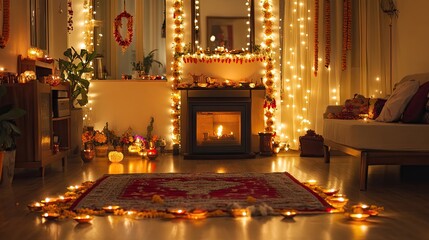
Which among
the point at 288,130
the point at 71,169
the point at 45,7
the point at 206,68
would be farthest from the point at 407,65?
the point at 45,7

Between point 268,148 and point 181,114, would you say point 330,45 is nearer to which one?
Result: point 268,148

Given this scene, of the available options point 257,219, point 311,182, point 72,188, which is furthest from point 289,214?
point 72,188

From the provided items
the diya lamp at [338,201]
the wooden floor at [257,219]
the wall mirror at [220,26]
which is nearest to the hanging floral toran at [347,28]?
the wall mirror at [220,26]

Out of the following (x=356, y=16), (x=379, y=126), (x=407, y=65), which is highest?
(x=356, y=16)

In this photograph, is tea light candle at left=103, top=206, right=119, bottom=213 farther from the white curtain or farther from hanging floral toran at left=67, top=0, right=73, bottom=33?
hanging floral toran at left=67, top=0, right=73, bottom=33

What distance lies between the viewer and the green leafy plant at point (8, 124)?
4.68m

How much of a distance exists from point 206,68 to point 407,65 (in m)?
2.68

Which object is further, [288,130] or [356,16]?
[288,130]

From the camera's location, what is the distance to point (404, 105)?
524 cm

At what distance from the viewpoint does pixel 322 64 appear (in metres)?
7.49

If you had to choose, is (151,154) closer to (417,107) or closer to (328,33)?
(328,33)

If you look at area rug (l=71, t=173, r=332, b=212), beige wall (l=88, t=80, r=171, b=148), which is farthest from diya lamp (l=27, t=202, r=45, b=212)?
beige wall (l=88, t=80, r=171, b=148)

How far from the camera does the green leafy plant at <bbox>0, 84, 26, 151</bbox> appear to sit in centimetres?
468

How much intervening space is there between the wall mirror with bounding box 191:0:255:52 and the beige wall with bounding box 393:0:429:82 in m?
2.02
